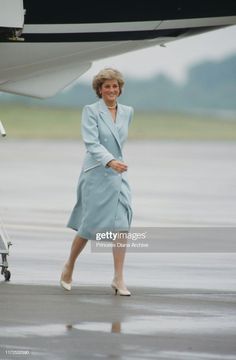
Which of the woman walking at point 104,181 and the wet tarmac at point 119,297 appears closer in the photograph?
the wet tarmac at point 119,297

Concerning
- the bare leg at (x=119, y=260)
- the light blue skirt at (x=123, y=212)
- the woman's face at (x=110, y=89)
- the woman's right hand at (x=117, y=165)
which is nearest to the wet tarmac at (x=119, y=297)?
the bare leg at (x=119, y=260)

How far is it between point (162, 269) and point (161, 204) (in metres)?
7.63

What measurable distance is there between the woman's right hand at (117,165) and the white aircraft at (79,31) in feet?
9.87

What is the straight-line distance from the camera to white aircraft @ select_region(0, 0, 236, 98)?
14.2 m

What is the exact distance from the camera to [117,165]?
36.9ft

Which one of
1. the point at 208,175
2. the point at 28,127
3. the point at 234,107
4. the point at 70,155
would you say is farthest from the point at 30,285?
the point at 234,107

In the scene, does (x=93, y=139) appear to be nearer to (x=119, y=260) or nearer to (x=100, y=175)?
(x=100, y=175)

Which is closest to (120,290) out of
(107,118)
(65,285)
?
(65,285)

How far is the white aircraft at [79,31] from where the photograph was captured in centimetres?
1420

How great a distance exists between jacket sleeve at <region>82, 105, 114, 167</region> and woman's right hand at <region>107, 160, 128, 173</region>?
40mm

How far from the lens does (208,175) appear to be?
90.7 feet

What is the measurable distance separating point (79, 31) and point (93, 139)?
3039 millimetres

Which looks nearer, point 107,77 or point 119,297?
point 119,297

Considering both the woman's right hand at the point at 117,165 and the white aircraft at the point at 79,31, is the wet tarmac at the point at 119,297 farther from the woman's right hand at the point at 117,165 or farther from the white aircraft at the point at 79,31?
the white aircraft at the point at 79,31
